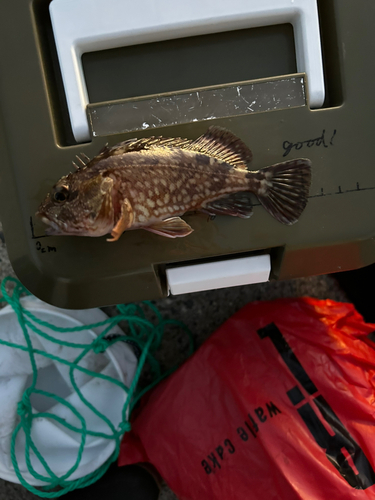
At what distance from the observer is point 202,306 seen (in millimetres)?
1243

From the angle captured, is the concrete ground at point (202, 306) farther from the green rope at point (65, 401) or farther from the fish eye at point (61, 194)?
the fish eye at point (61, 194)

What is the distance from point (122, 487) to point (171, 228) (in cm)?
89

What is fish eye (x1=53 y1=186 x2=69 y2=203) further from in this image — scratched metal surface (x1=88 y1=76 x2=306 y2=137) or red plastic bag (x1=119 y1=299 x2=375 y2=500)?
red plastic bag (x1=119 y1=299 x2=375 y2=500)

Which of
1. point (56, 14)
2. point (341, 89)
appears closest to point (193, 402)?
point (341, 89)

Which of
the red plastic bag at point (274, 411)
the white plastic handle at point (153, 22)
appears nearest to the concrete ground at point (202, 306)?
the red plastic bag at point (274, 411)

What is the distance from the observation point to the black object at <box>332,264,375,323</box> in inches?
42.5

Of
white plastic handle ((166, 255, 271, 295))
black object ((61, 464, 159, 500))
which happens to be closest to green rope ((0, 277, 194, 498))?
black object ((61, 464, 159, 500))

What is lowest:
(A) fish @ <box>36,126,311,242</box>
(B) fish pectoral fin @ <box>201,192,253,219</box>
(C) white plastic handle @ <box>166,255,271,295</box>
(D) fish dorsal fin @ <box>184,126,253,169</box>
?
(C) white plastic handle @ <box>166,255,271,295</box>

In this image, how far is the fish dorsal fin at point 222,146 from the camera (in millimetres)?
681

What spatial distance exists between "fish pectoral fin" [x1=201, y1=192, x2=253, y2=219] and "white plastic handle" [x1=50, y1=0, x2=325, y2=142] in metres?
0.25

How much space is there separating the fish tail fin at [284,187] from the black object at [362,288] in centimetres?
51

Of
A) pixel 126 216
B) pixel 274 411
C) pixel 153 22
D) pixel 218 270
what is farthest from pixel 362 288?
pixel 153 22

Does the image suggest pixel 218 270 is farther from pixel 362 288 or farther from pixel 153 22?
pixel 362 288

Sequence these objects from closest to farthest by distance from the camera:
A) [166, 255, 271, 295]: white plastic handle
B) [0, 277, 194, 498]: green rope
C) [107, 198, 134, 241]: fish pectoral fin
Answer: [107, 198, 134, 241]: fish pectoral fin < [166, 255, 271, 295]: white plastic handle < [0, 277, 194, 498]: green rope
